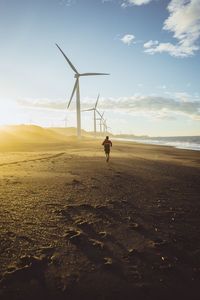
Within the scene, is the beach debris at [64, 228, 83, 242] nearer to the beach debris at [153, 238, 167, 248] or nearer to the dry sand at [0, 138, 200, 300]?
the dry sand at [0, 138, 200, 300]

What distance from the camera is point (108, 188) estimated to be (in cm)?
1363

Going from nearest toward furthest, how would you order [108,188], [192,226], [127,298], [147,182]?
[127,298] < [192,226] < [108,188] < [147,182]

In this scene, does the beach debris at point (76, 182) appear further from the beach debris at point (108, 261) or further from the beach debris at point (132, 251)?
the beach debris at point (108, 261)

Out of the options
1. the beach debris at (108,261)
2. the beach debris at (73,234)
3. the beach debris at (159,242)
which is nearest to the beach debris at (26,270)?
the beach debris at (73,234)

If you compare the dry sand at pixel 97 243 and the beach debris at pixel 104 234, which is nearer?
the dry sand at pixel 97 243

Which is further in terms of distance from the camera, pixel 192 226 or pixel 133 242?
pixel 192 226

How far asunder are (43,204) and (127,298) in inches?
231

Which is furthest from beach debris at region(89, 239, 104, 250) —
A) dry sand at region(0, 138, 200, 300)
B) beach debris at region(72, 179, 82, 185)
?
beach debris at region(72, 179, 82, 185)

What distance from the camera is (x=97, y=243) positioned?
7.25 m

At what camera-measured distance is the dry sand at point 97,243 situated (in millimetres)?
5367

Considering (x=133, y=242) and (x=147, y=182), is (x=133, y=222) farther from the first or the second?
(x=147, y=182)

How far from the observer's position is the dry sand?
5.37m

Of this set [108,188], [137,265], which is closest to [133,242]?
[137,265]

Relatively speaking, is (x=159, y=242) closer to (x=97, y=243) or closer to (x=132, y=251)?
(x=132, y=251)
